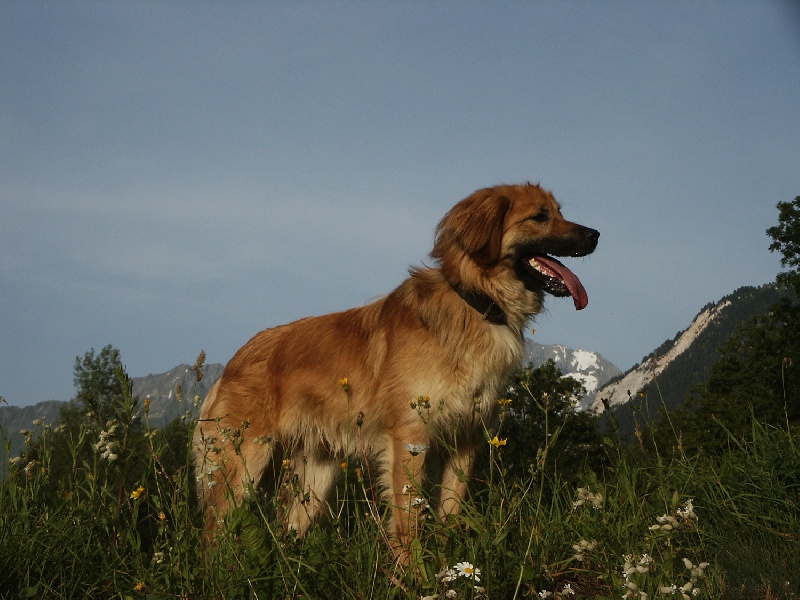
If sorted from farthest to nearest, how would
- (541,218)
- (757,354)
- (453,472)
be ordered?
(757,354) < (541,218) < (453,472)

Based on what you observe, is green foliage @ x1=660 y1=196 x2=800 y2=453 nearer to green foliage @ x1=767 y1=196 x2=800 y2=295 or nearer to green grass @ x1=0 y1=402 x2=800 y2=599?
green foliage @ x1=767 y1=196 x2=800 y2=295

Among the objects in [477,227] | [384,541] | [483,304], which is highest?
[477,227]

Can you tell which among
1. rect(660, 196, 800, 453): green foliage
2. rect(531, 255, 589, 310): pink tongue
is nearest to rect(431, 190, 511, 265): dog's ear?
rect(531, 255, 589, 310): pink tongue

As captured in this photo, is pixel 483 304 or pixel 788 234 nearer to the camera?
pixel 483 304

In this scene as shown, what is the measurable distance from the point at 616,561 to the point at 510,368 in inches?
79.9

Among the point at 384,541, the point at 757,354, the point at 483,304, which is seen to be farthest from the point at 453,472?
the point at 757,354

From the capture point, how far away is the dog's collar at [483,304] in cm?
555

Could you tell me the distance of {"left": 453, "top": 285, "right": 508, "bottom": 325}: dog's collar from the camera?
5.55m

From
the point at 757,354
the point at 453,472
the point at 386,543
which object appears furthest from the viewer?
the point at 757,354

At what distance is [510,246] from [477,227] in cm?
31

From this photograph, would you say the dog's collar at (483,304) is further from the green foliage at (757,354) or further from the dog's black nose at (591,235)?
the green foliage at (757,354)

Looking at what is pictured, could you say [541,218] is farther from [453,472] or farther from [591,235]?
[453,472]

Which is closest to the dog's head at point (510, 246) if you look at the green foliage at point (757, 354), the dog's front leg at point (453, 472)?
the dog's front leg at point (453, 472)

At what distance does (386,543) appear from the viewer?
3271mm
